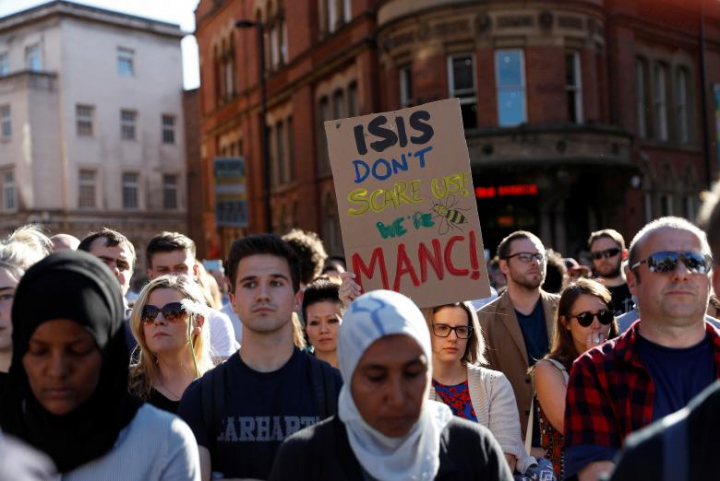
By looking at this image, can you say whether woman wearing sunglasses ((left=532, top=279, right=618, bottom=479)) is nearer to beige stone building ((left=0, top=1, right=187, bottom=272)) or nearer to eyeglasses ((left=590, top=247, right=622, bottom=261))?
eyeglasses ((left=590, top=247, right=622, bottom=261))

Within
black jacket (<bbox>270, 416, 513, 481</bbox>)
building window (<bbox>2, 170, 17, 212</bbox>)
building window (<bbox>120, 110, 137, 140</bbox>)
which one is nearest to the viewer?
black jacket (<bbox>270, 416, 513, 481</bbox>)

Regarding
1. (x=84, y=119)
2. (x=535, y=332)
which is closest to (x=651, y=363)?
(x=535, y=332)

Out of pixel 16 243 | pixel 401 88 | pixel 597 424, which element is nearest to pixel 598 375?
pixel 597 424

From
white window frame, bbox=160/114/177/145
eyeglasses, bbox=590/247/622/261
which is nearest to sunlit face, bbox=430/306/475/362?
eyeglasses, bbox=590/247/622/261

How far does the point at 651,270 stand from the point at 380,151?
2027 mm

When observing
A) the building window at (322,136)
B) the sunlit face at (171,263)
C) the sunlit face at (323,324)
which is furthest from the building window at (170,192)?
the sunlit face at (323,324)

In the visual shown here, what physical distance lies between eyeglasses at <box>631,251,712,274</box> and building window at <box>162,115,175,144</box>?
1793 inches

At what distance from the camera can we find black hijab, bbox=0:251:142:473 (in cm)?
242

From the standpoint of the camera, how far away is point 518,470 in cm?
445

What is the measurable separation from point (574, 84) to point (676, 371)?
1878 centimetres

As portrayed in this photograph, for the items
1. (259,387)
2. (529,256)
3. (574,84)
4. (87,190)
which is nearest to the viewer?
(259,387)

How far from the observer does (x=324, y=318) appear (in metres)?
5.50

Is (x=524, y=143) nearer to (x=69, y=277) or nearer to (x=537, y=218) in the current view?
(x=537, y=218)

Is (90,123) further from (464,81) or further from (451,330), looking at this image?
(451,330)
